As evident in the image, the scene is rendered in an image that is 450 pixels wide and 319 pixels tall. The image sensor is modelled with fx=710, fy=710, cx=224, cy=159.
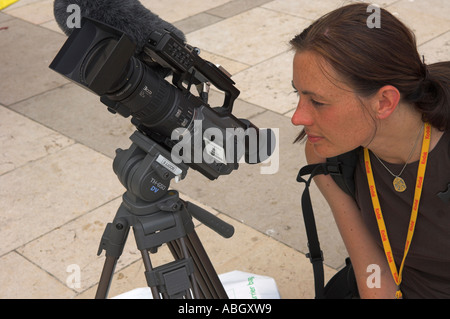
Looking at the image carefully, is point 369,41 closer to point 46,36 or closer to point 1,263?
point 1,263

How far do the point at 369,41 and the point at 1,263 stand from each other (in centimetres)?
238

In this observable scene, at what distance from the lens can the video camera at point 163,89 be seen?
213 centimetres

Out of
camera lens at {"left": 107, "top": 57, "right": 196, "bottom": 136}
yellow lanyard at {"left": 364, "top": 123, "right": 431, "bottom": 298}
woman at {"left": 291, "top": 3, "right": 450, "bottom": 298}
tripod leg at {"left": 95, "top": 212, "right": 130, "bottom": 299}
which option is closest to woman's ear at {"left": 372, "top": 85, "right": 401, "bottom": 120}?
woman at {"left": 291, "top": 3, "right": 450, "bottom": 298}

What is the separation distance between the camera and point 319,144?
2.33 metres

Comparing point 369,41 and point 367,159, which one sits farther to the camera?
point 367,159

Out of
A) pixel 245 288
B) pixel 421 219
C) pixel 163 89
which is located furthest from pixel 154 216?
pixel 245 288

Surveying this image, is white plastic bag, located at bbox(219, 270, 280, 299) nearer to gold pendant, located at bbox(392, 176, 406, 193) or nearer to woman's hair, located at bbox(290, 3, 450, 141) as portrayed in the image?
gold pendant, located at bbox(392, 176, 406, 193)

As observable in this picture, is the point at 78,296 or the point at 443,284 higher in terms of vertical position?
the point at 443,284

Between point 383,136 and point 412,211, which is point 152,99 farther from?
point 412,211

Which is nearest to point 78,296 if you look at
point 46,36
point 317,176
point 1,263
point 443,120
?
point 1,263

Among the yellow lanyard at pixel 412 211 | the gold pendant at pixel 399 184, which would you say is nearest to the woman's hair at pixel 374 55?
the yellow lanyard at pixel 412 211

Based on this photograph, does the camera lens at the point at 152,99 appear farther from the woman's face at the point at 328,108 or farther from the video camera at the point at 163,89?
the woman's face at the point at 328,108

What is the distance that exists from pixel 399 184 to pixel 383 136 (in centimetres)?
22
